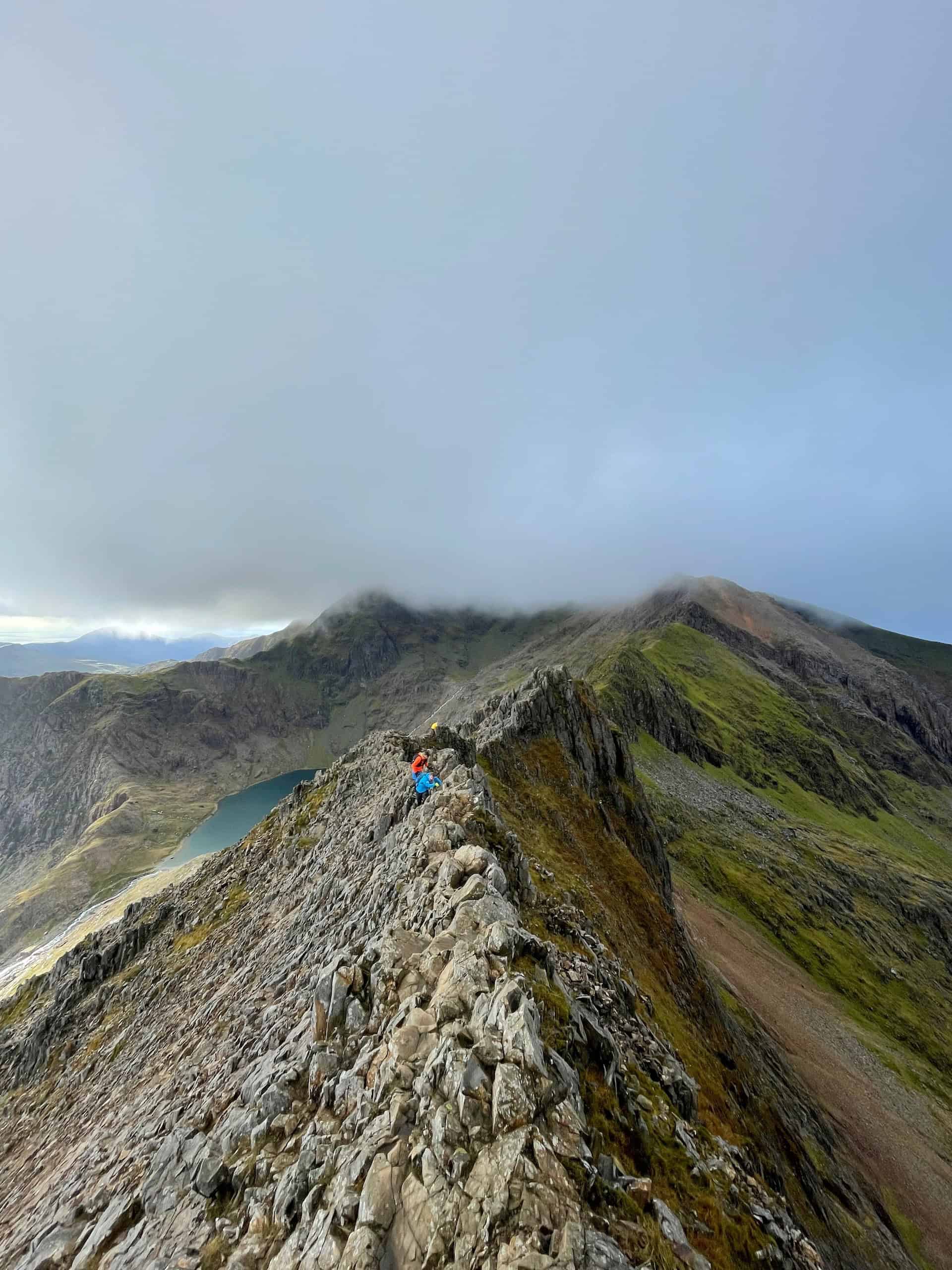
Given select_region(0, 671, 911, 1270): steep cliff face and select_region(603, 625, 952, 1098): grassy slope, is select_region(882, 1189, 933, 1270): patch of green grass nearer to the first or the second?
select_region(0, 671, 911, 1270): steep cliff face

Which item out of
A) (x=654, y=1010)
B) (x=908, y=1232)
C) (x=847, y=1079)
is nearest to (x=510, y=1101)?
(x=654, y=1010)

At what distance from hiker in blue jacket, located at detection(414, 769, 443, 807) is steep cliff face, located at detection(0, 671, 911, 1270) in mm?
718

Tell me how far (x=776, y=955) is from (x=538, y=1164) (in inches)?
3999

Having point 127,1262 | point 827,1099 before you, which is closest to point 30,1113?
point 127,1262

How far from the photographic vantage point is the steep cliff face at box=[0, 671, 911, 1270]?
8914mm

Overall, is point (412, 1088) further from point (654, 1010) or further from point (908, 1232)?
point (908, 1232)

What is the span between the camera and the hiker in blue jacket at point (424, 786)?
29484 millimetres

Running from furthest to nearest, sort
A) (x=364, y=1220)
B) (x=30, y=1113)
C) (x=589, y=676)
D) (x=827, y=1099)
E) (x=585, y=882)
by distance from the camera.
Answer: (x=589, y=676) < (x=827, y=1099) < (x=585, y=882) < (x=30, y=1113) < (x=364, y=1220)

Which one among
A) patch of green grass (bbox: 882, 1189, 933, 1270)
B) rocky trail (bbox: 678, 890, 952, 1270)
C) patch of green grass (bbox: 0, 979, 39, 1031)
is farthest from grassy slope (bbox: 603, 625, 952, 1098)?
patch of green grass (bbox: 0, 979, 39, 1031)

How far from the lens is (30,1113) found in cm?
3133

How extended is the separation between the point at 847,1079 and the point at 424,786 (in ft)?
240

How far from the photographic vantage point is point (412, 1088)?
10.7m

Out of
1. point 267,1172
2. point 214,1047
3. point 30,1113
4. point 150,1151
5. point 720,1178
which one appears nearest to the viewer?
point 267,1172

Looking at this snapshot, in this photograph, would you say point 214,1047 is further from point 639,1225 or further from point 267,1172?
point 639,1225
